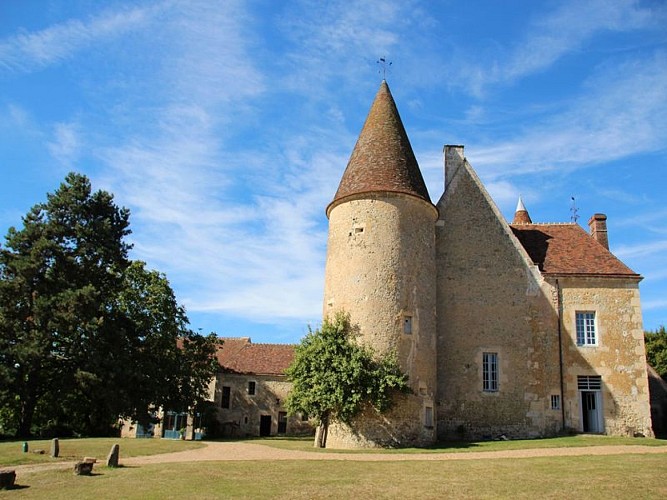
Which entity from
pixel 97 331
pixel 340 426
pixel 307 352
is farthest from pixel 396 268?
pixel 97 331

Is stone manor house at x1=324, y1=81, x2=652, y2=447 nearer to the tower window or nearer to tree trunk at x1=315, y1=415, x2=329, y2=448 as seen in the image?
tree trunk at x1=315, y1=415, x2=329, y2=448

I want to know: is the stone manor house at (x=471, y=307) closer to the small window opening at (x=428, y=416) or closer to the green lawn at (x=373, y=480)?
the small window opening at (x=428, y=416)

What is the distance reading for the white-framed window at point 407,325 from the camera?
63.6ft

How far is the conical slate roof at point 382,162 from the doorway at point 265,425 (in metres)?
16.9

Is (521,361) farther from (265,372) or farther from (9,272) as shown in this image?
(9,272)

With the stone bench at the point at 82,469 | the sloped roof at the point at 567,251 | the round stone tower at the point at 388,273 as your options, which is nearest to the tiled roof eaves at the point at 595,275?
the sloped roof at the point at 567,251

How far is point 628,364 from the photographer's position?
21.6 m

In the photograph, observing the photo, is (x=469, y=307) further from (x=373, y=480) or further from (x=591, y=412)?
(x=373, y=480)

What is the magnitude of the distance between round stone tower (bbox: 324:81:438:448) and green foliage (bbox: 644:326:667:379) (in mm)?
17977

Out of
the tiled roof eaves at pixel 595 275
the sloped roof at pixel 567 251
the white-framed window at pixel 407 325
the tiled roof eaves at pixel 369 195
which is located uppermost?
the tiled roof eaves at pixel 369 195

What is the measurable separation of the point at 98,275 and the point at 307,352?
554 inches

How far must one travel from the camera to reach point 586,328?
22.2m

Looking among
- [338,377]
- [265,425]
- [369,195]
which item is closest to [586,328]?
[369,195]

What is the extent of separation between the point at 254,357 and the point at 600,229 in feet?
71.1
